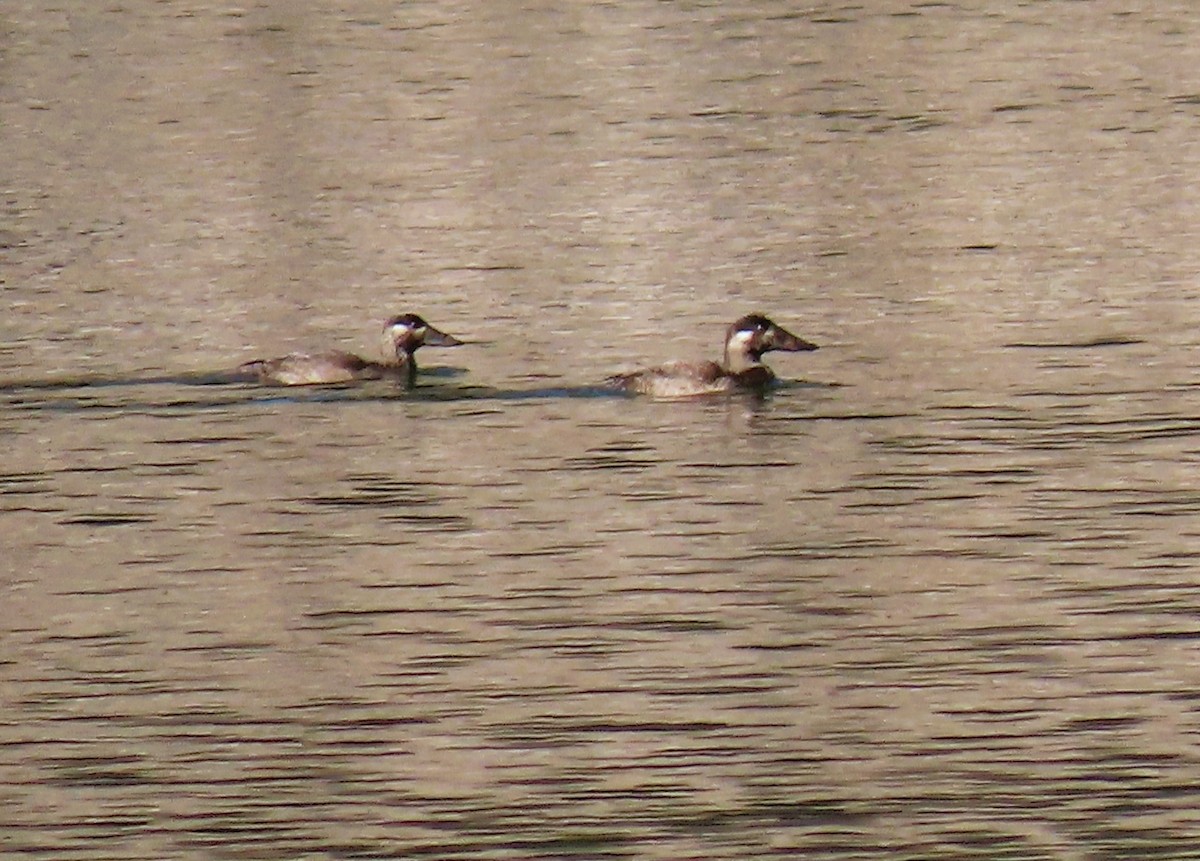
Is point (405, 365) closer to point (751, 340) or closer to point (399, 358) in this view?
point (399, 358)

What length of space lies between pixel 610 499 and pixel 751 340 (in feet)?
14.9

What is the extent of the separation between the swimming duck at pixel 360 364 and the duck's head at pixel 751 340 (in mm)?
2328

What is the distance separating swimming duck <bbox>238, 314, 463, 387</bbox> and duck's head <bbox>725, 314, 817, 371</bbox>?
7.64ft

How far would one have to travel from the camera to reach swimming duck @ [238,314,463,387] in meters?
23.1

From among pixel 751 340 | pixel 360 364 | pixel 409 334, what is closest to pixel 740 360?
pixel 751 340

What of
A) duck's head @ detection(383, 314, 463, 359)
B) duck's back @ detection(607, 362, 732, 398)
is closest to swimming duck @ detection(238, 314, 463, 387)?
duck's head @ detection(383, 314, 463, 359)

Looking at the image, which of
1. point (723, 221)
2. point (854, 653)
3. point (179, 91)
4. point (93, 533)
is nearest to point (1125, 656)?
point (854, 653)

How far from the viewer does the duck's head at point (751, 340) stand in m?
23.4

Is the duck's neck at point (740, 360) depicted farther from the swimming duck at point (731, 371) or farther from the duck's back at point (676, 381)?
the duck's back at point (676, 381)

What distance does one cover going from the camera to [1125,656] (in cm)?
1544

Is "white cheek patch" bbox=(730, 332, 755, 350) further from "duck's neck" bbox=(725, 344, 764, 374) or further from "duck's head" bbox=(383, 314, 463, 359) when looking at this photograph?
"duck's head" bbox=(383, 314, 463, 359)

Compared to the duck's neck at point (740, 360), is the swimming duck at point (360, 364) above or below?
above

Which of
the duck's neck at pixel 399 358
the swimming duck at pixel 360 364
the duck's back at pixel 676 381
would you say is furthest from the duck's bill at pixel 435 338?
the duck's back at pixel 676 381

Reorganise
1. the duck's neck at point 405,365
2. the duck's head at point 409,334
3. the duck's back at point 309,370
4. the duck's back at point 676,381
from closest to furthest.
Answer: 1. the duck's back at point 676,381
2. the duck's back at point 309,370
3. the duck's neck at point 405,365
4. the duck's head at point 409,334
